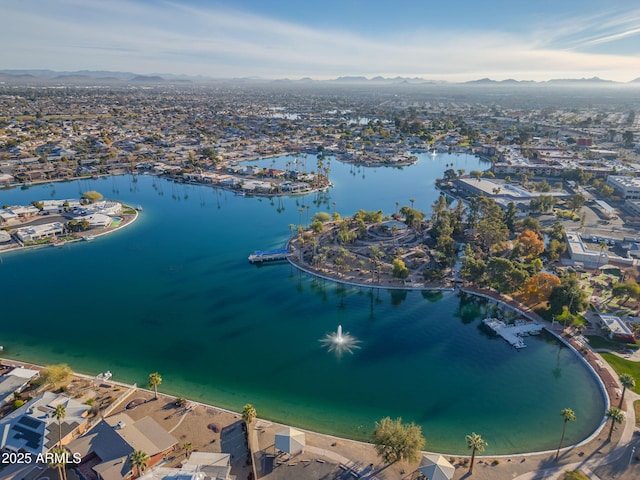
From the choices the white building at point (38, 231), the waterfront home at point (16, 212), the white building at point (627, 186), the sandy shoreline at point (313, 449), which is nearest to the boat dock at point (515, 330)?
the sandy shoreline at point (313, 449)

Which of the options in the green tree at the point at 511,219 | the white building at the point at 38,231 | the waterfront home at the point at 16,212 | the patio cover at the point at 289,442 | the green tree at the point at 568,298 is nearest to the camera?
the patio cover at the point at 289,442

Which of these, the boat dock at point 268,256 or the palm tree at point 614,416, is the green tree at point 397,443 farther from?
the boat dock at point 268,256

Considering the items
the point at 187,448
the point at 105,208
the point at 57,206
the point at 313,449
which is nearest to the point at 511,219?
the point at 313,449

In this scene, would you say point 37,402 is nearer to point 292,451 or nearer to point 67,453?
point 67,453

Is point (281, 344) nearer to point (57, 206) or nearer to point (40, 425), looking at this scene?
point (40, 425)

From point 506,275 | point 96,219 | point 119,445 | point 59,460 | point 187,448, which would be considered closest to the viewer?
point 59,460

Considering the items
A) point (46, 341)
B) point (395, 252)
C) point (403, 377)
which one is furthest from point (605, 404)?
point (46, 341)
